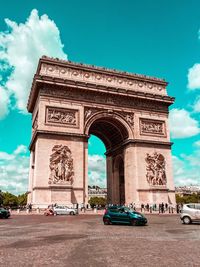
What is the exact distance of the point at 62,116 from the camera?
32.9 metres

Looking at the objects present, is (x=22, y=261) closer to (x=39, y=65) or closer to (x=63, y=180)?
(x=63, y=180)

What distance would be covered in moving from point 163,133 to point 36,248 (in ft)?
102

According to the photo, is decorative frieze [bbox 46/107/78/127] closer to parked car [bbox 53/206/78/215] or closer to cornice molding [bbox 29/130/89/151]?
cornice molding [bbox 29/130/89/151]

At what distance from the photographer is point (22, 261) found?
6617 mm

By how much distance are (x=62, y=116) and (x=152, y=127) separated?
39.0 feet

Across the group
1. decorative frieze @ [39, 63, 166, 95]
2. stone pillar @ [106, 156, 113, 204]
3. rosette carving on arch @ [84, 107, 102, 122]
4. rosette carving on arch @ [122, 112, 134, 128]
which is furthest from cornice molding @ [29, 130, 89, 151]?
stone pillar @ [106, 156, 113, 204]

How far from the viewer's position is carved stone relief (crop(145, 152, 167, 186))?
3441cm

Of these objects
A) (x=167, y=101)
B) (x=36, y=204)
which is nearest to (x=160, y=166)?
(x=167, y=101)

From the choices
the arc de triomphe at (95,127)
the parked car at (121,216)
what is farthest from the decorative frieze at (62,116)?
the parked car at (121,216)

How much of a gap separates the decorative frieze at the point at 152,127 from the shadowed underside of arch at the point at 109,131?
7.68 ft

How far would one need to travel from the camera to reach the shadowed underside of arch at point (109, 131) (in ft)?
120

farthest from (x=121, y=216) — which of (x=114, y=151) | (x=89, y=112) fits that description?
(x=114, y=151)

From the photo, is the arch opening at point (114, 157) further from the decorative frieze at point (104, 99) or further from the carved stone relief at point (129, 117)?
the decorative frieze at point (104, 99)

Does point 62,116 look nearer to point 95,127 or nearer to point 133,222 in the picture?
point 95,127
